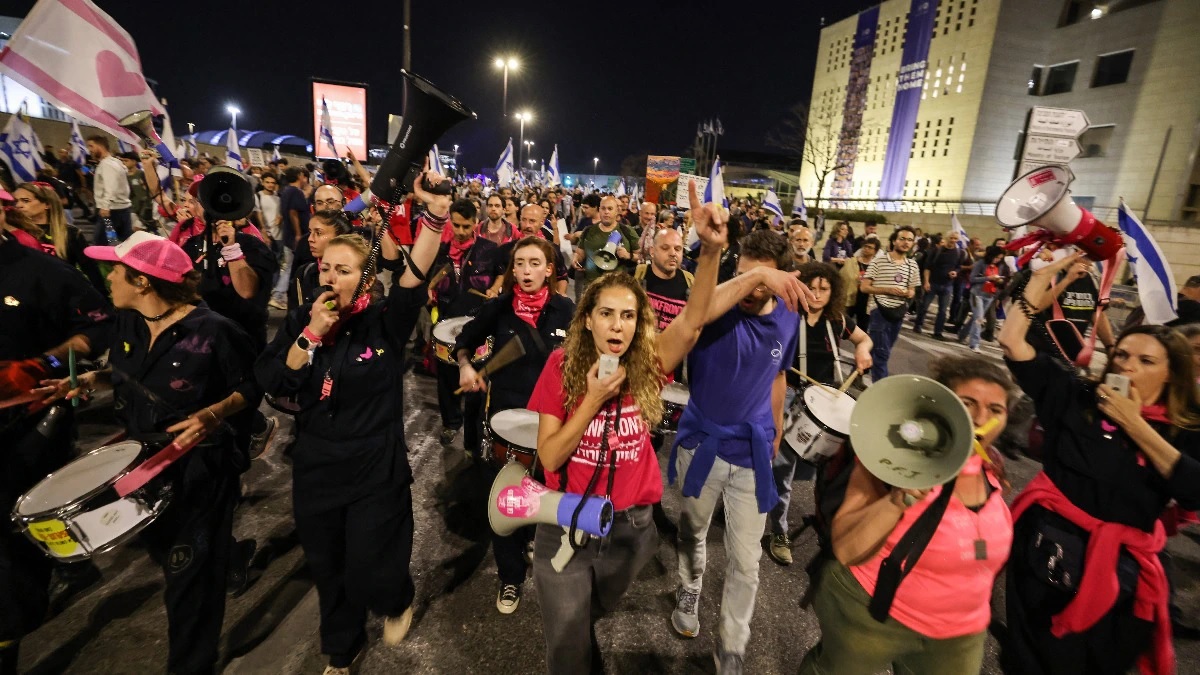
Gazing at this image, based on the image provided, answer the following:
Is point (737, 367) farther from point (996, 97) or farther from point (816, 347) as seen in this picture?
point (996, 97)

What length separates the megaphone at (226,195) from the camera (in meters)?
3.10

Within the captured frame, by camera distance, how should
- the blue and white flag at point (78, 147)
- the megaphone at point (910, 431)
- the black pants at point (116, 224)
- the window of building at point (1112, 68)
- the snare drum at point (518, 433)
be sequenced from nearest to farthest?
the megaphone at point (910, 431), the snare drum at point (518, 433), the black pants at point (116, 224), the blue and white flag at point (78, 147), the window of building at point (1112, 68)

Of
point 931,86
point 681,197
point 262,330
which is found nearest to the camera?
point 262,330

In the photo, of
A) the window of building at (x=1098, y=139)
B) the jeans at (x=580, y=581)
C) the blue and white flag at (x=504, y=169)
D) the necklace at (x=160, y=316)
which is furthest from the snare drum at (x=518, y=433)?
the window of building at (x=1098, y=139)

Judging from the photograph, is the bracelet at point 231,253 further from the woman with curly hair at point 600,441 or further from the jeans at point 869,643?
the jeans at point 869,643

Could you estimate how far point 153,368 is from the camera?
2.47m

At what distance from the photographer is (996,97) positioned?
39.0m

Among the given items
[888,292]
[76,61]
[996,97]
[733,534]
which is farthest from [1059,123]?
[996,97]

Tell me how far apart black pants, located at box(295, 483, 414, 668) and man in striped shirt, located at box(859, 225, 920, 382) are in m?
6.15

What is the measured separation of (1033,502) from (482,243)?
187 inches

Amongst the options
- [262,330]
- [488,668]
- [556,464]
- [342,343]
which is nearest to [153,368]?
[342,343]

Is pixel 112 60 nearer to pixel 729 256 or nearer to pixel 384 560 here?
pixel 384 560

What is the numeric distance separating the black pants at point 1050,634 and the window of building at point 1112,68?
40.9 meters

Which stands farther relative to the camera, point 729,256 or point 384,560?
point 729,256
